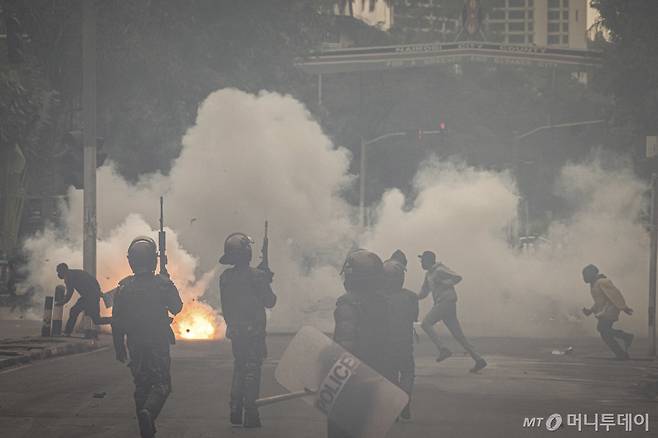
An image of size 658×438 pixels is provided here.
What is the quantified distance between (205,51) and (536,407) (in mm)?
23770

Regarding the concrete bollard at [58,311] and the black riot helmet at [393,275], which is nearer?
the black riot helmet at [393,275]

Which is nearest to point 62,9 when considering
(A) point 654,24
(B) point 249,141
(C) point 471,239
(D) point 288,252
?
(B) point 249,141

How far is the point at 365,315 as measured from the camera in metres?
9.19

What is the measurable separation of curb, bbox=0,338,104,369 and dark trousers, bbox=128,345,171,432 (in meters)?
6.50

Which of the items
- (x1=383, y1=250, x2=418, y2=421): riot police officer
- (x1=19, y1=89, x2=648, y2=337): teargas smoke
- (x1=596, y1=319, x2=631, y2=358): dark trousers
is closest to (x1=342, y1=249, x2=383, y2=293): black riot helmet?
(x1=383, y1=250, x2=418, y2=421): riot police officer

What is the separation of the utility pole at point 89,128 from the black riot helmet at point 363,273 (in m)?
12.5

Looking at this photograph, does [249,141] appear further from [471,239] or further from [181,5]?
[471,239]

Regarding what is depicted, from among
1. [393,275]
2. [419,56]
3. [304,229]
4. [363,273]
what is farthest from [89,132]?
[419,56]

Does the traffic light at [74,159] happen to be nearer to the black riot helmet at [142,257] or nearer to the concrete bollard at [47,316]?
the concrete bollard at [47,316]

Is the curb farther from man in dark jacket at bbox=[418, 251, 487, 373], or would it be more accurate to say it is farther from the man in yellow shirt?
the man in yellow shirt

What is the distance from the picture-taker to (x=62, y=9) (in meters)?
33.7

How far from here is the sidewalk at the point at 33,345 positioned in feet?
57.6

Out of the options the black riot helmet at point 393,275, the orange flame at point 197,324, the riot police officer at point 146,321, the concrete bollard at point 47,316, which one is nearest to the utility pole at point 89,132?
the concrete bollard at point 47,316

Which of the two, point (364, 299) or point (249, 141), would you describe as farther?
point (249, 141)
